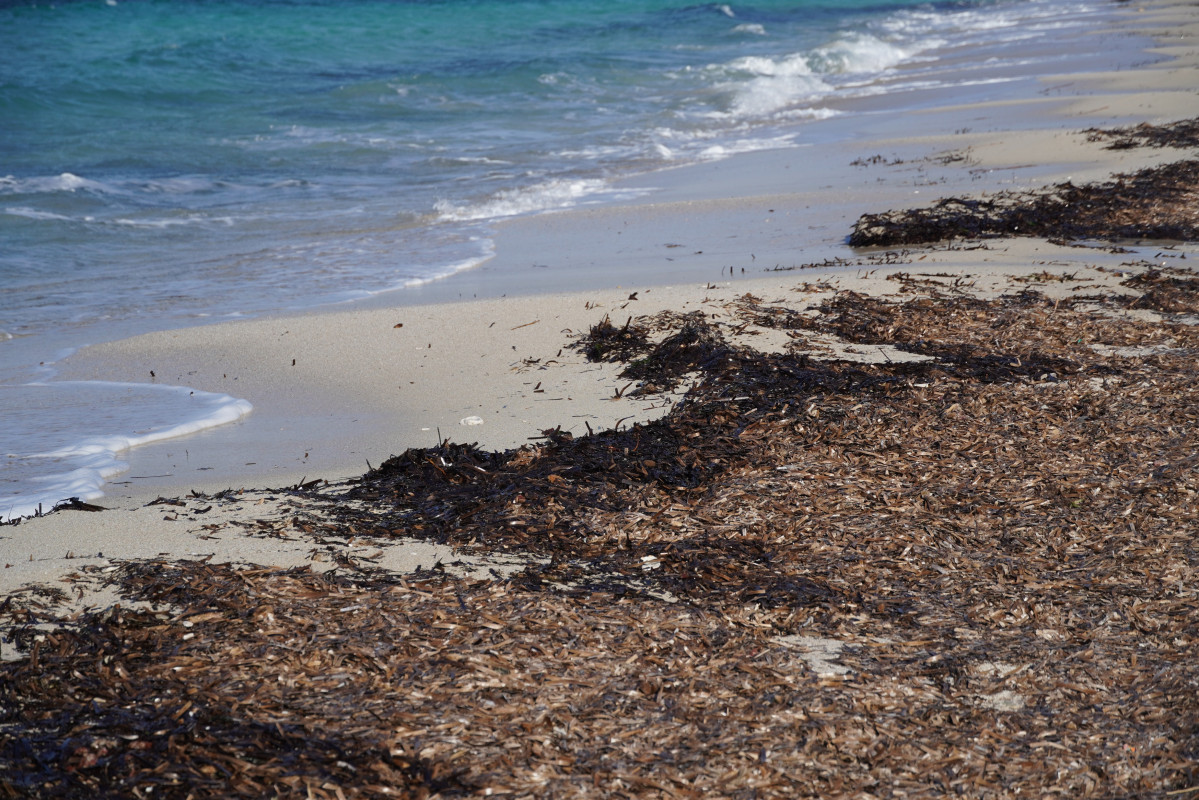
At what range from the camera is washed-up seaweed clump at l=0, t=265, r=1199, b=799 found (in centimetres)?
219

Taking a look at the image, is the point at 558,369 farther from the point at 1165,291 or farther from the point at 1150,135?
the point at 1150,135

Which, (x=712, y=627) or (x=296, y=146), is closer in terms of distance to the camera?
(x=712, y=627)

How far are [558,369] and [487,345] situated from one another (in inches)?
26.0

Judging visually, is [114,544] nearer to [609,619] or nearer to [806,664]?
[609,619]

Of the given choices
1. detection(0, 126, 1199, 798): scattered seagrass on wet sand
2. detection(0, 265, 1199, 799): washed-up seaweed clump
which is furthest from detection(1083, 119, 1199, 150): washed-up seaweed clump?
detection(0, 265, 1199, 799): washed-up seaweed clump

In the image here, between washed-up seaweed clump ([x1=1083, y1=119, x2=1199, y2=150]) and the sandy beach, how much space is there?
17cm

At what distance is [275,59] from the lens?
26.8 m

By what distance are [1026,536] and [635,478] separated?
1392 mm

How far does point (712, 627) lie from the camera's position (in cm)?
273

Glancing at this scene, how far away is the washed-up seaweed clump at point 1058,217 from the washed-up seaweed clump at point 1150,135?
83.8 inches

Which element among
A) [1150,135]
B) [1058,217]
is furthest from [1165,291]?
[1150,135]

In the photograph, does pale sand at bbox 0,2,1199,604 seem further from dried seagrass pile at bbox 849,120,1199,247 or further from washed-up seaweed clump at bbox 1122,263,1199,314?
dried seagrass pile at bbox 849,120,1199,247

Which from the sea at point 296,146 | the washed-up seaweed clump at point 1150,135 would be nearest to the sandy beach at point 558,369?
the washed-up seaweed clump at point 1150,135

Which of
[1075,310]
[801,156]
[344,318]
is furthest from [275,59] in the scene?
[1075,310]
